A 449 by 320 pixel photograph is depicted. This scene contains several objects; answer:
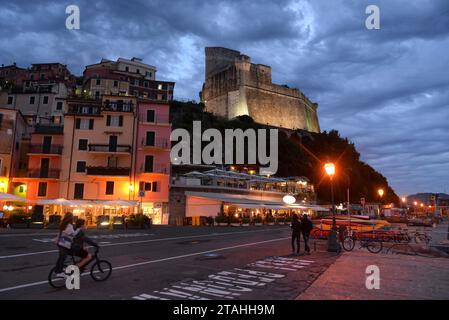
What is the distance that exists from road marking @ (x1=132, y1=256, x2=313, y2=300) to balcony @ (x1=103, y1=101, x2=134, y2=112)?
32.9m

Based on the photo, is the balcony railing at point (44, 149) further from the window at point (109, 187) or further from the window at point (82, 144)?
the window at point (109, 187)

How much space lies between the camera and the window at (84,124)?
129 feet

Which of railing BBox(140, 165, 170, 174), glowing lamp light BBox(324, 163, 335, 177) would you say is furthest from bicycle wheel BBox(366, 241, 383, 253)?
railing BBox(140, 165, 170, 174)

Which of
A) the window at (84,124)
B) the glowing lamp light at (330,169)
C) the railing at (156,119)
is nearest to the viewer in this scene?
the glowing lamp light at (330,169)

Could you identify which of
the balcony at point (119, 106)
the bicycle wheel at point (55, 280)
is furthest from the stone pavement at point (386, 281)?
the balcony at point (119, 106)

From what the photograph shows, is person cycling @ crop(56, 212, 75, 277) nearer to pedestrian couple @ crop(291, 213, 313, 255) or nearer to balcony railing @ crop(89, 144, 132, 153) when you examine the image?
pedestrian couple @ crop(291, 213, 313, 255)

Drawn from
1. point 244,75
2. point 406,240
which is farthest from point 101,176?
point 244,75

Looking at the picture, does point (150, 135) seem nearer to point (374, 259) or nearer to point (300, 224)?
point (300, 224)

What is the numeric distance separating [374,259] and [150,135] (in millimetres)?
31337

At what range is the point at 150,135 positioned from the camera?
132ft

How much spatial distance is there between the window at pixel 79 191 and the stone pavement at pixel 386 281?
31619 millimetres

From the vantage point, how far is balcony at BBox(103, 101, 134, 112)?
40050 mm

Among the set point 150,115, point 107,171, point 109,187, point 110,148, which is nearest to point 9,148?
point 110,148
